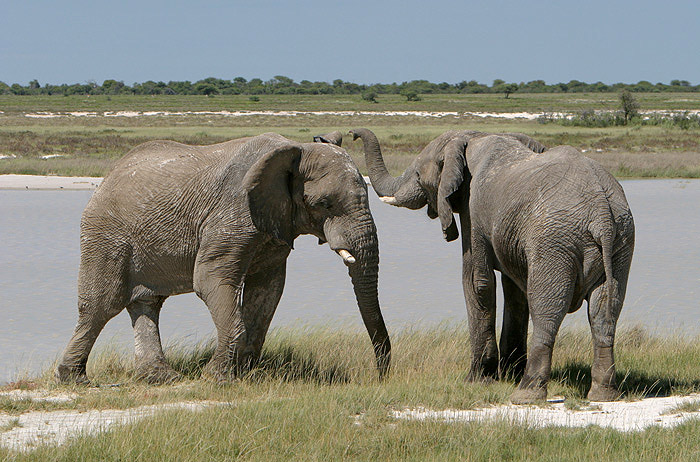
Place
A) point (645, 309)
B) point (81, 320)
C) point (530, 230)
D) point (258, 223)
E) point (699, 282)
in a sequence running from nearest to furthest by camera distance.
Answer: point (530, 230), point (258, 223), point (81, 320), point (645, 309), point (699, 282)

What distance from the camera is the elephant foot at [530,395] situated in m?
6.57

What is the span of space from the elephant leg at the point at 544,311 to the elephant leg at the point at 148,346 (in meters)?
2.90

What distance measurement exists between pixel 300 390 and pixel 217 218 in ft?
4.81

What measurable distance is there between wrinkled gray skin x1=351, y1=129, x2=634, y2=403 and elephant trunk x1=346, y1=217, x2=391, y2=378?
0.75 metres

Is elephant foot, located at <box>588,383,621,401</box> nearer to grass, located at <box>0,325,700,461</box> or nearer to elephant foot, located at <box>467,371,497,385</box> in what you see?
grass, located at <box>0,325,700,461</box>

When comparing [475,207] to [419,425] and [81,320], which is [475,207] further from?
[81,320]

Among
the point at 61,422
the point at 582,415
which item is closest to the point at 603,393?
the point at 582,415

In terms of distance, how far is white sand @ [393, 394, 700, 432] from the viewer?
606cm

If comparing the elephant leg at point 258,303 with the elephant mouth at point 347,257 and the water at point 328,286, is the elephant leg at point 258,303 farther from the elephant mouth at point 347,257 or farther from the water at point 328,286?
the water at point 328,286

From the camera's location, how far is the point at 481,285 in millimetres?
7500

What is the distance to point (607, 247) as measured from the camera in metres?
6.22

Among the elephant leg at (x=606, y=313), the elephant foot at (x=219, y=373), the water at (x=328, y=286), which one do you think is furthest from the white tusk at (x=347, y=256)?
the water at (x=328, y=286)

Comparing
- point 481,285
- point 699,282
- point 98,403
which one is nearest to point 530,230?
point 481,285

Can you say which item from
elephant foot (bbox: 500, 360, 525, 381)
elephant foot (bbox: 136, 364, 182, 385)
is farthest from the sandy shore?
elephant foot (bbox: 500, 360, 525, 381)
